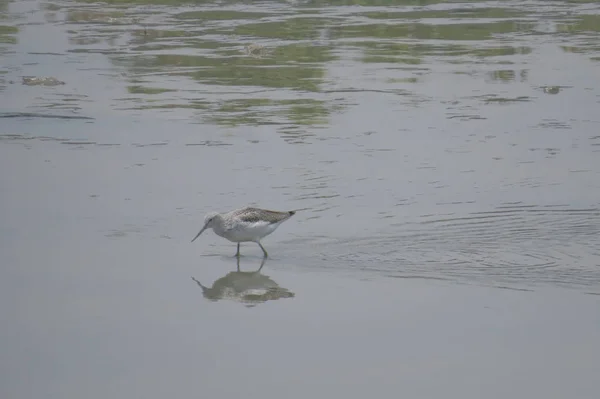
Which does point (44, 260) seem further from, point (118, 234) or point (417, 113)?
point (417, 113)

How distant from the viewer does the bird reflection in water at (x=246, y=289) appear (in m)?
11.0

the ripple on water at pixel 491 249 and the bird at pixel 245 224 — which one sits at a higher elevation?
the bird at pixel 245 224

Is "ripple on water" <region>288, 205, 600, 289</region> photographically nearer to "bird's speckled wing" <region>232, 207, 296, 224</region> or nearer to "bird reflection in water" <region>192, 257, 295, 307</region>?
"bird's speckled wing" <region>232, 207, 296, 224</region>

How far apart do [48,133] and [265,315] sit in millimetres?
8027

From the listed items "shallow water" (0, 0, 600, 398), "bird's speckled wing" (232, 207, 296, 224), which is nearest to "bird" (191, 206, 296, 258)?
"bird's speckled wing" (232, 207, 296, 224)

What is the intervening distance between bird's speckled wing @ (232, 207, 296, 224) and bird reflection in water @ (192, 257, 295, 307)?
56cm

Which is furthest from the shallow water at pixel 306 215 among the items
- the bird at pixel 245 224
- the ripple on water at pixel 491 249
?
the bird at pixel 245 224

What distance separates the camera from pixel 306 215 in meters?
13.6

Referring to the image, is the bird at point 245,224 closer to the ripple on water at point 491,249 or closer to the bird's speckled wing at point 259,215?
the bird's speckled wing at point 259,215

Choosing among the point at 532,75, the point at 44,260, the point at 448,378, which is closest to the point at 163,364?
the point at 448,378

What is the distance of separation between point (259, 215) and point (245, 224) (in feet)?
0.70

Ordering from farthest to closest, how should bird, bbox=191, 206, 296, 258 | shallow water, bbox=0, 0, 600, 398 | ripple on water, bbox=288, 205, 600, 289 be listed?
bird, bbox=191, 206, 296, 258 < ripple on water, bbox=288, 205, 600, 289 < shallow water, bbox=0, 0, 600, 398

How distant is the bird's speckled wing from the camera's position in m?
12.2

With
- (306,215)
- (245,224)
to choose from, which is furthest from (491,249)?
(245,224)
